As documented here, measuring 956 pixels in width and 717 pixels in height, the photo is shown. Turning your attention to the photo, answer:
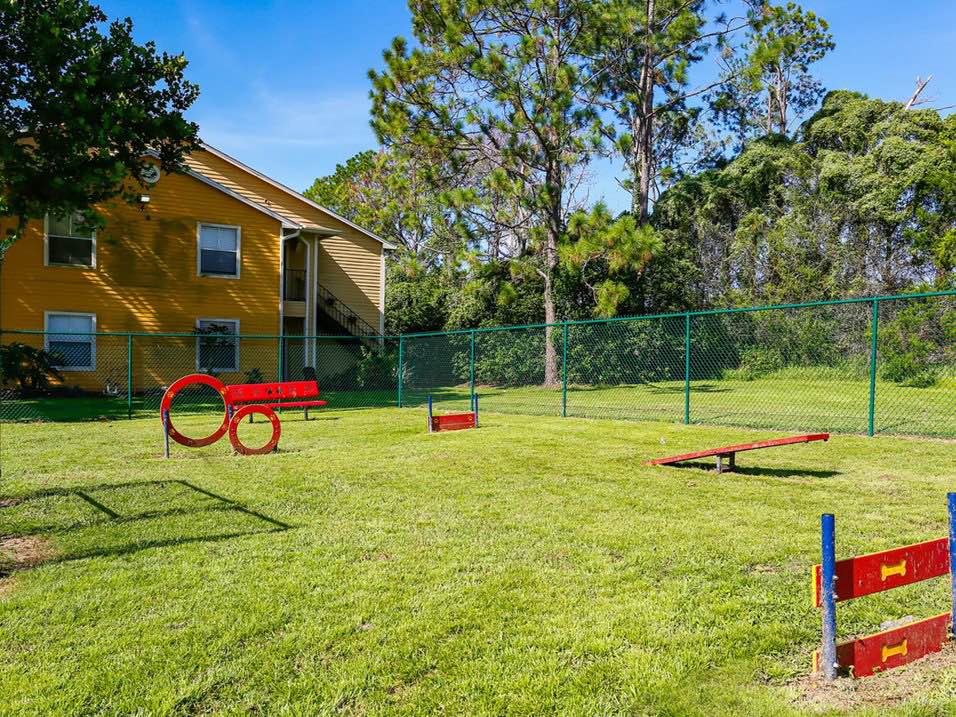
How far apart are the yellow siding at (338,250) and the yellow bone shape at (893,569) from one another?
74.4ft

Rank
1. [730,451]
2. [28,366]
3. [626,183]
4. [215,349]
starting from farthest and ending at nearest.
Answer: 1. [626,183]
2. [215,349]
3. [28,366]
4. [730,451]

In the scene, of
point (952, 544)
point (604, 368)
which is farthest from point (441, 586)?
point (604, 368)

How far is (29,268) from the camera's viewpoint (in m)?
18.7

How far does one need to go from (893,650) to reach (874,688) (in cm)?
24

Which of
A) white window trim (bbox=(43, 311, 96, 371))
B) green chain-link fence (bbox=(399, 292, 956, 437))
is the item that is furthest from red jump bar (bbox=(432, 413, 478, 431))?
white window trim (bbox=(43, 311, 96, 371))

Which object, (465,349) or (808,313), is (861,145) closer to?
(808,313)

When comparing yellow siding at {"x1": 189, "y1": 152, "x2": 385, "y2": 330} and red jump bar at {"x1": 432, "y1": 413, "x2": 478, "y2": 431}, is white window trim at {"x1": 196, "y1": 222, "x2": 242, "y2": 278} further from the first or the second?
red jump bar at {"x1": 432, "y1": 413, "x2": 478, "y2": 431}

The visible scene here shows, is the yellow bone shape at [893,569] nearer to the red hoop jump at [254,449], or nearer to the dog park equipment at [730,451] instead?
the dog park equipment at [730,451]

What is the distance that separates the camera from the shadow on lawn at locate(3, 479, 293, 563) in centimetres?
527

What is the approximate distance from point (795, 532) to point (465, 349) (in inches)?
829

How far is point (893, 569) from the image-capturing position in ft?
10.2

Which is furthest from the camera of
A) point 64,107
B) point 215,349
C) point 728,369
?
point 728,369

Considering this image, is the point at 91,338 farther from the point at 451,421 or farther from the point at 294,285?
the point at 451,421

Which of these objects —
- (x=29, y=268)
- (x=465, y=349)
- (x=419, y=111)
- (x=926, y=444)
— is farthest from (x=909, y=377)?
(x=29, y=268)
